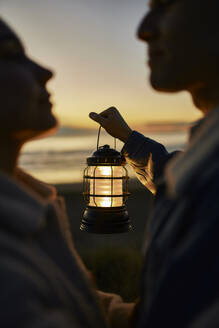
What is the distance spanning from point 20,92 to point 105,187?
1837 mm

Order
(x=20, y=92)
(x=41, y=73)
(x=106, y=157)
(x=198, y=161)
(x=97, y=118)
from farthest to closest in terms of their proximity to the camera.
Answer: (x=97, y=118) < (x=106, y=157) < (x=41, y=73) < (x=20, y=92) < (x=198, y=161)

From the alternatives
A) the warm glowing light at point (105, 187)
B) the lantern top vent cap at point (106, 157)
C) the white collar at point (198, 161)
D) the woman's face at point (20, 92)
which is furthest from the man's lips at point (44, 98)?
the warm glowing light at point (105, 187)

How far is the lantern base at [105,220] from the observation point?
295 cm

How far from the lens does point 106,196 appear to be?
317cm

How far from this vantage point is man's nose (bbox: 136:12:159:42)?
5.35ft

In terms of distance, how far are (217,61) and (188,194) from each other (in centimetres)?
62

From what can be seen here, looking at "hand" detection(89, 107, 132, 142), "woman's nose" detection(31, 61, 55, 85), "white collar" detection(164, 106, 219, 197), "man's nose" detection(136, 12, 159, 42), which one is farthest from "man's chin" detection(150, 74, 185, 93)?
"hand" detection(89, 107, 132, 142)

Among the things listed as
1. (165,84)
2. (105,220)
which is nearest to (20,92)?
(165,84)

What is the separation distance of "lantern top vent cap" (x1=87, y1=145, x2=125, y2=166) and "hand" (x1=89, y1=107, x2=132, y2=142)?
0.14m

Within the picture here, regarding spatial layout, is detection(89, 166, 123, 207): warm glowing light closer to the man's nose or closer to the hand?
the hand

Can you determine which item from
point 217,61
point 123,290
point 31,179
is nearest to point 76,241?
point 123,290

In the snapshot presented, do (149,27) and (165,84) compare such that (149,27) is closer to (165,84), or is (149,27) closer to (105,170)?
(165,84)

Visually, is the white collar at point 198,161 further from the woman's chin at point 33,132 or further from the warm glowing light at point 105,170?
the warm glowing light at point 105,170

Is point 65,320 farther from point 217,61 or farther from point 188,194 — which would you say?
point 217,61
